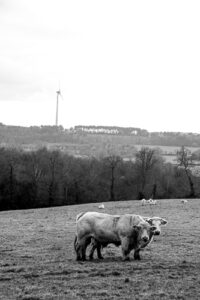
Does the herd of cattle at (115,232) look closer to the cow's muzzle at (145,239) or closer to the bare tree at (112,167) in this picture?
the cow's muzzle at (145,239)

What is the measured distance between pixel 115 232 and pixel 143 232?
1.14m

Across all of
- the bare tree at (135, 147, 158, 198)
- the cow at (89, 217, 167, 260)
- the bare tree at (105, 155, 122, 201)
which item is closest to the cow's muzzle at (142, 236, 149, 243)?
the cow at (89, 217, 167, 260)

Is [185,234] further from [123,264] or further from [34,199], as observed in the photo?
[34,199]

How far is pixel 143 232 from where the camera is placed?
60.5 feet

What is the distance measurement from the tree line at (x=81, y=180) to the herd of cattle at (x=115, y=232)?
203 feet

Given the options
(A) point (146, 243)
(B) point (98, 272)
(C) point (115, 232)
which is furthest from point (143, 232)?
(B) point (98, 272)

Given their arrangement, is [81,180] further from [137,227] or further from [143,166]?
[137,227]

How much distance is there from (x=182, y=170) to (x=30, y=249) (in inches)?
3322

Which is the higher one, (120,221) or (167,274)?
(120,221)

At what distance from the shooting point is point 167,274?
50.9 ft

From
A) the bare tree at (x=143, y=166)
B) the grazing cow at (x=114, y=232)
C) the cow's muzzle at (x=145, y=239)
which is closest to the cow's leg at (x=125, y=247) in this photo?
the grazing cow at (x=114, y=232)

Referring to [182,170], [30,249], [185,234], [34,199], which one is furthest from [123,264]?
[182,170]

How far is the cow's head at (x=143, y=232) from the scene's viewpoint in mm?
18328

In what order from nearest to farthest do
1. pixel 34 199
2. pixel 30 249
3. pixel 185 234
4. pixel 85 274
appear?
pixel 85 274
pixel 30 249
pixel 185 234
pixel 34 199
